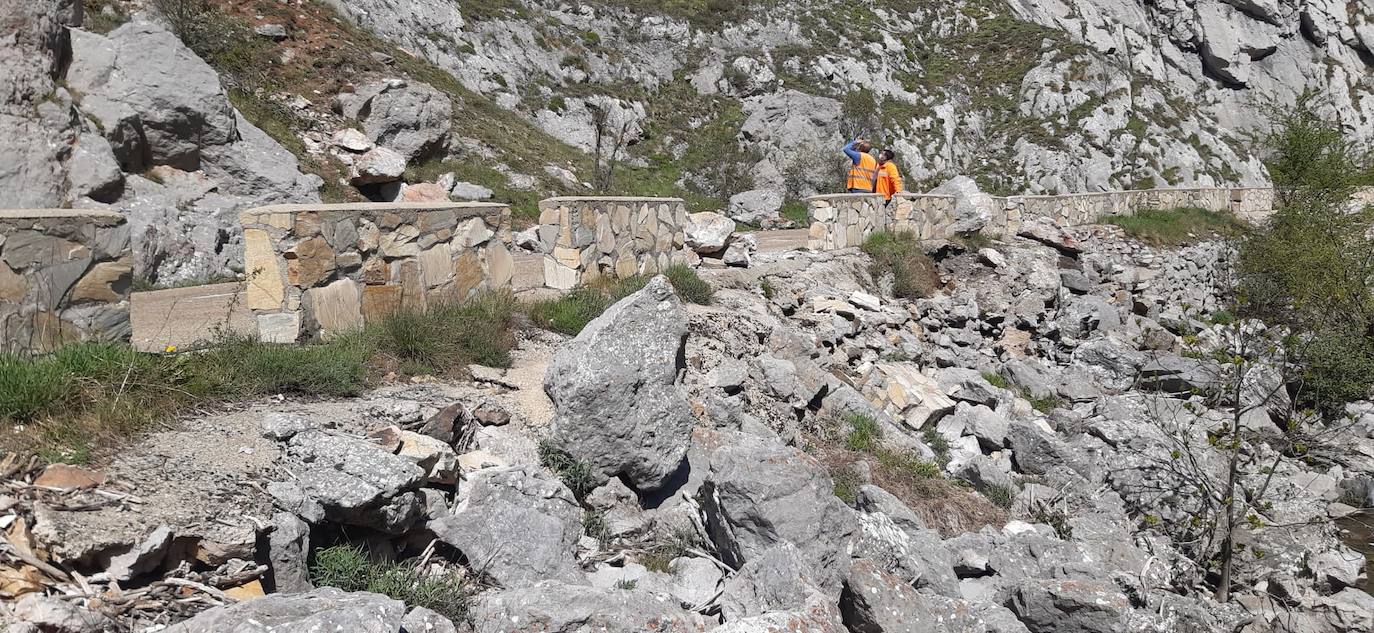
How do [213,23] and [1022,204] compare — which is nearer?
[213,23]

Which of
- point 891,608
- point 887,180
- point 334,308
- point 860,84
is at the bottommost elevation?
point 891,608

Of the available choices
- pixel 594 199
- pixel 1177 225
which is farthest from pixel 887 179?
pixel 1177 225

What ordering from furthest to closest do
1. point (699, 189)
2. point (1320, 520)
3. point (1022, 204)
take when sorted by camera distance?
1. point (699, 189)
2. point (1022, 204)
3. point (1320, 520)

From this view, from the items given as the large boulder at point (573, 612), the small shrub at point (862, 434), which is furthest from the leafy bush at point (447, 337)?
the small shrub at point (862, 434)

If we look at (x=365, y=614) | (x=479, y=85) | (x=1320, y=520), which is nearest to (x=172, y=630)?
(x=365, y=614)

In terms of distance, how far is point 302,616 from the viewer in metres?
2.80

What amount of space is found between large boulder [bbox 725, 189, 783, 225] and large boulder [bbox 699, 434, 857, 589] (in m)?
13.4

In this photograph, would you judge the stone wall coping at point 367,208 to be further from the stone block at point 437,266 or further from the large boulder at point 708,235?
the large boulder at point 708,235

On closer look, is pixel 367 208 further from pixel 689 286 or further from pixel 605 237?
pixel 689 286

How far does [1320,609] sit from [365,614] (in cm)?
715

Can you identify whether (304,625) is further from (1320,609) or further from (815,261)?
(815,261)

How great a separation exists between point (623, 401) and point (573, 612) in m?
1.91

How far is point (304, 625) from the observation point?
270 centimetres

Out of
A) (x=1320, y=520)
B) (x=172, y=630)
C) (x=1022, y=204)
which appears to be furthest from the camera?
(x=1022, y=204)
